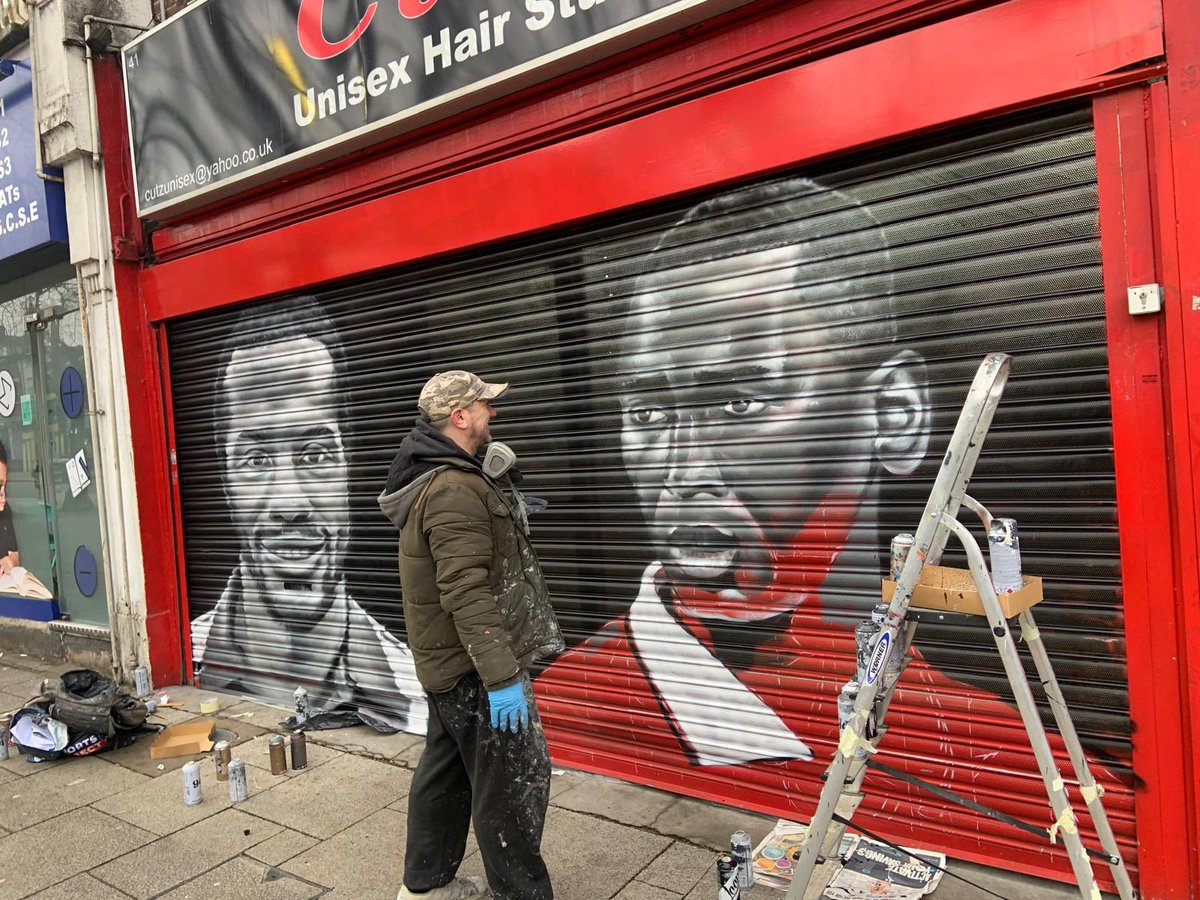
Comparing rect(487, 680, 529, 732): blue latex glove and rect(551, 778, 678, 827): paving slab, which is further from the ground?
rect(487, 680, 529, 732): blue latex glove

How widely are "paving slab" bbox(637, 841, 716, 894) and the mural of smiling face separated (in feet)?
3.40

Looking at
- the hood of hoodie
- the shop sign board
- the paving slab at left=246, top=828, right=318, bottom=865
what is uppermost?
the shop sign board

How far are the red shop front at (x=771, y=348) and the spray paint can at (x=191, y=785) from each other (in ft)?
4.15

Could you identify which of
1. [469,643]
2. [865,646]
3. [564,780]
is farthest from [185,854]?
[865,646]

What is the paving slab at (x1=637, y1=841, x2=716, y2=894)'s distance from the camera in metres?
3.25

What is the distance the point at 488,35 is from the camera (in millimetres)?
4332

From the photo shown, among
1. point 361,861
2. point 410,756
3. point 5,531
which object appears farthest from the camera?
point 5,531

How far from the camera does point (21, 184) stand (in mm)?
6871

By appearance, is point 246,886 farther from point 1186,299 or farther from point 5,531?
point 5,531

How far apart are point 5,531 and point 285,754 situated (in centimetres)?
568

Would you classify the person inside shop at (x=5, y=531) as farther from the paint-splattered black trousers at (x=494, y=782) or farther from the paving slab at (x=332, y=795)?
the paint-splattered black trousers at (x=494, y=782)

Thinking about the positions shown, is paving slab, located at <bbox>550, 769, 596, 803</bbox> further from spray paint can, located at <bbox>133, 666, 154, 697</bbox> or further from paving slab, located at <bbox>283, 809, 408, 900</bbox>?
spray paint can, located at <bbox>133, 666, 154, 697</bbox>

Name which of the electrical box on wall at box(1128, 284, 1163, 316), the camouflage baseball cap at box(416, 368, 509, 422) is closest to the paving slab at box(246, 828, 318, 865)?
the camouflage baseball cap at box(416, 368, 509, 422)

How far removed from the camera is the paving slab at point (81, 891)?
11.3 ft
